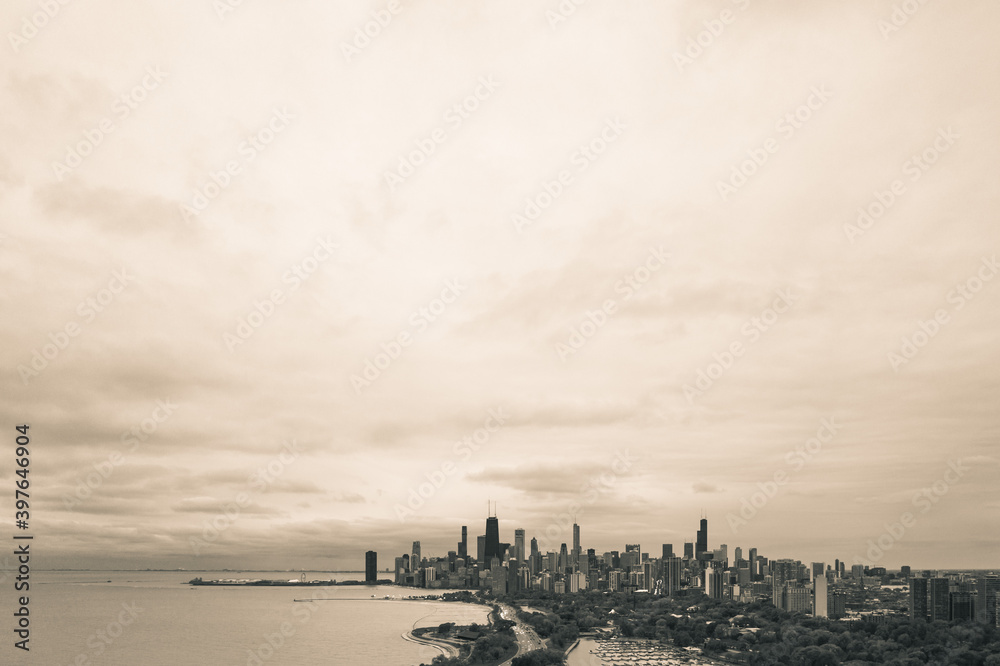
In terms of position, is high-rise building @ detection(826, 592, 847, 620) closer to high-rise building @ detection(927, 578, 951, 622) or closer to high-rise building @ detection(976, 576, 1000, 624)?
high-rise building @ detection(927, 578, 951, 622)

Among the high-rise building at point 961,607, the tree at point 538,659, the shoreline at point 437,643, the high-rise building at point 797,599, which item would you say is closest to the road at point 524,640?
the tree at point 538,659

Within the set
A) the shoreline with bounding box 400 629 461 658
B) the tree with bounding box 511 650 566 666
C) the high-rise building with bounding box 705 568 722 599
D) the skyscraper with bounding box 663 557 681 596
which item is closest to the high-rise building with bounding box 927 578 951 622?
the tree with bounding box 511 650 566 666

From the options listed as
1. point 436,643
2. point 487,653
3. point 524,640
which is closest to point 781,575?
point 524,640

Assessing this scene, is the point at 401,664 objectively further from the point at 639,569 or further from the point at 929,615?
the point at 639,569

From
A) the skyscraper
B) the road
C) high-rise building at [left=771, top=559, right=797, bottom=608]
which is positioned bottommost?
the skyscraper

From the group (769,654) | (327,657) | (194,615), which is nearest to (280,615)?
(194,615)
